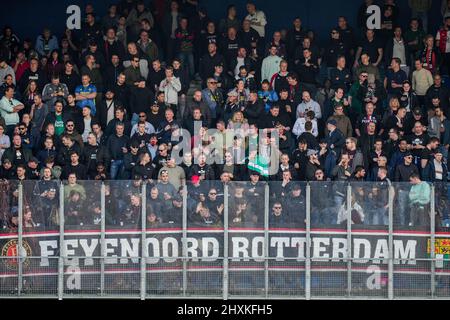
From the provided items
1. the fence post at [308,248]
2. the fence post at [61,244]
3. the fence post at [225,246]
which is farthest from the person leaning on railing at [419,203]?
the fence post at [61,244]

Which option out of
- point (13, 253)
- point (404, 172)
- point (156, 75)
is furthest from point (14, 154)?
point (404, 172)

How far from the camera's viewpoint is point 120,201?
27.6 metres

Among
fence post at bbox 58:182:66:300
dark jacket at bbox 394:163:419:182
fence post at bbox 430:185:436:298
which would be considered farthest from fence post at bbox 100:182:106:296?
fence post at bbox 430:185:436:298

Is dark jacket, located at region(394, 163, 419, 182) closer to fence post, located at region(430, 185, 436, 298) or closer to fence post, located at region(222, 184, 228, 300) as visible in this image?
fence post, located at region(430, 185, 436, 298)

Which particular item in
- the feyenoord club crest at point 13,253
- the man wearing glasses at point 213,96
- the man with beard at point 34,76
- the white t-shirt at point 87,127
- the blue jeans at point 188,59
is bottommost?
the feyenoord club crest at point 13,253

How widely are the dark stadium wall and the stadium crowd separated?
0.29 meters

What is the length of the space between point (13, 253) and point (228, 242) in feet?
11.8

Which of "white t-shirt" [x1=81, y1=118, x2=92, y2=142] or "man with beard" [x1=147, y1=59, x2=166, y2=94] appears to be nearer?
"white t-shirt" [x1=81, y1=118, x2=92, y2=142]

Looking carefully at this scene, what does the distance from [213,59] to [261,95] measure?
4.77ft

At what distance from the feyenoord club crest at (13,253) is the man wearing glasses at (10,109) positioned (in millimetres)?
4154

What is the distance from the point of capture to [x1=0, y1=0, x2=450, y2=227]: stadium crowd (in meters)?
27.6

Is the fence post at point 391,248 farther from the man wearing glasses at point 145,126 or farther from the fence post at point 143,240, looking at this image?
the man wearing glasses at point 145,126

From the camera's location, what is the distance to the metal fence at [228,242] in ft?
90.1

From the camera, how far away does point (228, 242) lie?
2750 centimetres
